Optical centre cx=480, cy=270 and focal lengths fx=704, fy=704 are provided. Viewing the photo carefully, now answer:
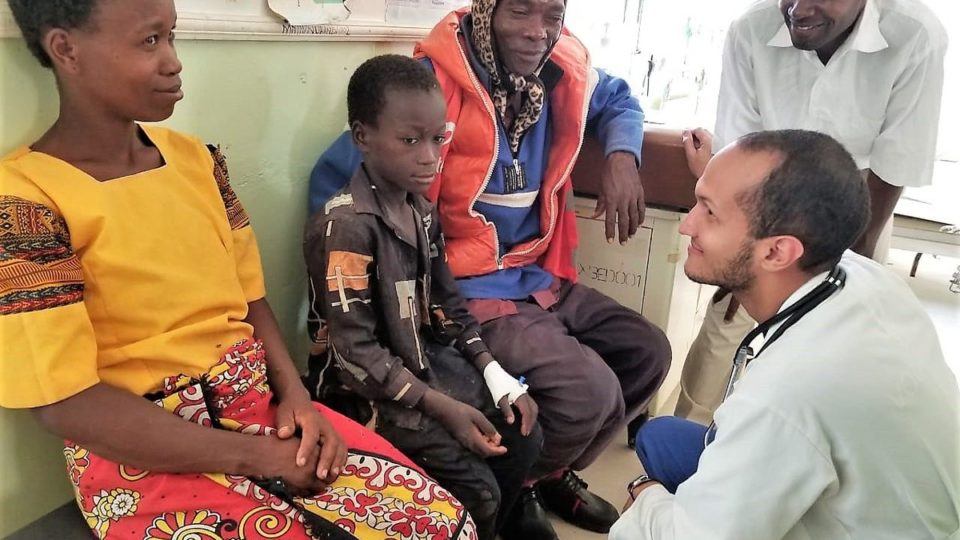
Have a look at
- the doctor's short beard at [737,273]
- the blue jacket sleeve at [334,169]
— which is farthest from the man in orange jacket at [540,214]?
the doctor's short beard at [737,273]

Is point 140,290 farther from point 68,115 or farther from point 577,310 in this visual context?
point 577,310

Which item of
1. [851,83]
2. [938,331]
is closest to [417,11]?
[851,83]

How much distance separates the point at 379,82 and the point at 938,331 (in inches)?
99.1

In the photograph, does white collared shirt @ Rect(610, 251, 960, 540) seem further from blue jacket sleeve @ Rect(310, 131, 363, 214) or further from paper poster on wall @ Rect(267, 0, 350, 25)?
paper poster on wall @ Rect(267, 0, 350, 25)

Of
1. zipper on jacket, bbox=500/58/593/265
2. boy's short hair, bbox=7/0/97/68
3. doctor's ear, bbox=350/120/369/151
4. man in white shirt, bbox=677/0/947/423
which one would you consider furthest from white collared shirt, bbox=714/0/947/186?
boy's short hair, bbox=7/0/97/68

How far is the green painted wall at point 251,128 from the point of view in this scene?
97 cm

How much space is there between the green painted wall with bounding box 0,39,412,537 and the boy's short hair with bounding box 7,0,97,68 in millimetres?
68

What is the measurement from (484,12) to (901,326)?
1027mm

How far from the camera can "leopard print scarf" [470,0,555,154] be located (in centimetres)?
153

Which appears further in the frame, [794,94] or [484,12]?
→ [794,94]

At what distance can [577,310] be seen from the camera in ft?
5.61

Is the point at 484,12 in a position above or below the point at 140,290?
above

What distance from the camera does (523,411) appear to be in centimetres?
137

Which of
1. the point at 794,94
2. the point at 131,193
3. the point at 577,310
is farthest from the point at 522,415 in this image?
the point at 794,94
